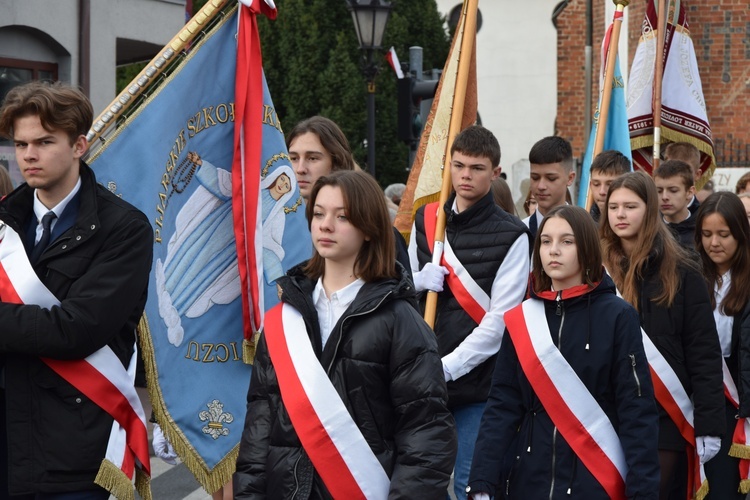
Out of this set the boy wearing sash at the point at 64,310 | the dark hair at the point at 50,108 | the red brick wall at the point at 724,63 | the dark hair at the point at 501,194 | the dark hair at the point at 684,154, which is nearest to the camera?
the boy wearing sash at the point at 64,310

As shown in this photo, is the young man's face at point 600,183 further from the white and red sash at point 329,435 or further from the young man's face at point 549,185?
the white and red sash at point 329,435

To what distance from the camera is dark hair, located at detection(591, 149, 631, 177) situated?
292 inches

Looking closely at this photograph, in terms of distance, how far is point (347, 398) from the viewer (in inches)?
146

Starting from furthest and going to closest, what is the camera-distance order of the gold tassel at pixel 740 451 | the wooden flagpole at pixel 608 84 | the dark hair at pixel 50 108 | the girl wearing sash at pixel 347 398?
1. the wooden flagpole at pixel 608 84
2. the gold tassel at pixel 740 451
3. the dark hair at pixel 50 108
4. the girl wearing sash at pixel 347 398

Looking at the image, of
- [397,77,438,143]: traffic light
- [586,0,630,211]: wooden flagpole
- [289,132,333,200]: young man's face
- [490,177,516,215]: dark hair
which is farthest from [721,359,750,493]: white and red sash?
[397,77,438,143]: traffic light

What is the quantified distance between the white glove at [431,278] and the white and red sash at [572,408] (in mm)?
1126

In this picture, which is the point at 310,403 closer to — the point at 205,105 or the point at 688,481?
the point at 205,105

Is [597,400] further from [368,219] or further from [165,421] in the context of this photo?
[165,421]

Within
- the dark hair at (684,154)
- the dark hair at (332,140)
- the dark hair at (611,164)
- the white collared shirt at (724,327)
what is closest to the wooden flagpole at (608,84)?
the dark hair at (684,154)

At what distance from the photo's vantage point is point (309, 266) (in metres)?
4.00

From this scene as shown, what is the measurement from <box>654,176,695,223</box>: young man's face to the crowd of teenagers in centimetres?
34

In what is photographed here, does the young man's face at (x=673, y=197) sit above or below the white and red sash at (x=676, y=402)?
above

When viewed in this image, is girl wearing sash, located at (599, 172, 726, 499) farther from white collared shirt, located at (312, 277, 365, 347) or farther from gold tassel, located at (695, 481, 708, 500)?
white collared shirt, located at (312, 277, 365, 347)

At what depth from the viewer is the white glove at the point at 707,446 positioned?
5.66 meters
